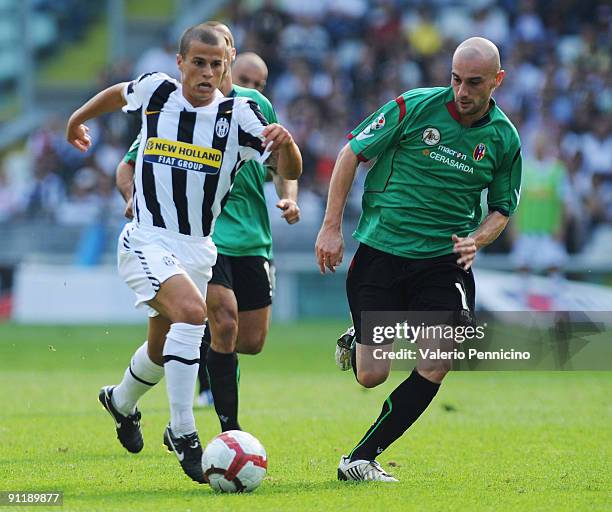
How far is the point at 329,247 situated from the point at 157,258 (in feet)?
2.80

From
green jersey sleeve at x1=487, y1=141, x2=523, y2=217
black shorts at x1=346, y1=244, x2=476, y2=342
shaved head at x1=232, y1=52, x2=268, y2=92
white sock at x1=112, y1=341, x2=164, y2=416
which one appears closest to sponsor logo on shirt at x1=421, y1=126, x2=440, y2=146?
green jersey sleeve at x1=487, y1=141, x2=523, y2=217

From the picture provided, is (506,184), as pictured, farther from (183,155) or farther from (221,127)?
(183,155)

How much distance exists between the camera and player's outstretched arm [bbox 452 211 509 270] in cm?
625

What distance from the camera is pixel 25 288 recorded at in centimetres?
1950

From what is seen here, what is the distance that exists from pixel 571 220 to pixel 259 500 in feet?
44.5

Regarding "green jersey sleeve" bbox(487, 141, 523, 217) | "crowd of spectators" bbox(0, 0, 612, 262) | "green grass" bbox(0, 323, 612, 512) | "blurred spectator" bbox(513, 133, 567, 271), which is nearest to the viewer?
"green grass" bbox(0, 323, 612, 512)

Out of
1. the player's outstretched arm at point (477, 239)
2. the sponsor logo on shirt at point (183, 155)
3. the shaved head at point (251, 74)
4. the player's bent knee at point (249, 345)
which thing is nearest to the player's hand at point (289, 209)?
the sponsor logo on shirt at point (183, 155)

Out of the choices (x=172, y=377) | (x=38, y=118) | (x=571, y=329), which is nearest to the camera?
(x=172, y=377)

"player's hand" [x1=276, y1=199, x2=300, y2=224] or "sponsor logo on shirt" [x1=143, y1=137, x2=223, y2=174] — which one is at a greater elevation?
"sponsor logo on shirt" [x1=143, y1=137, x2=223, y2=174]

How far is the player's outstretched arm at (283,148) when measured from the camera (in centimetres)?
623

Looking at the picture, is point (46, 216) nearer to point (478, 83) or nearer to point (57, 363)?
point (57, 363)

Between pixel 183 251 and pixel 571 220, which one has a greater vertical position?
pixel 183 251

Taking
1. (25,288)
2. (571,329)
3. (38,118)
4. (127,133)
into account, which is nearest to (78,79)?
(38,118)

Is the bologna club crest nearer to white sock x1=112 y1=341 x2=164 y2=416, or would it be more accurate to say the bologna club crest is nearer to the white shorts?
the white shorts
